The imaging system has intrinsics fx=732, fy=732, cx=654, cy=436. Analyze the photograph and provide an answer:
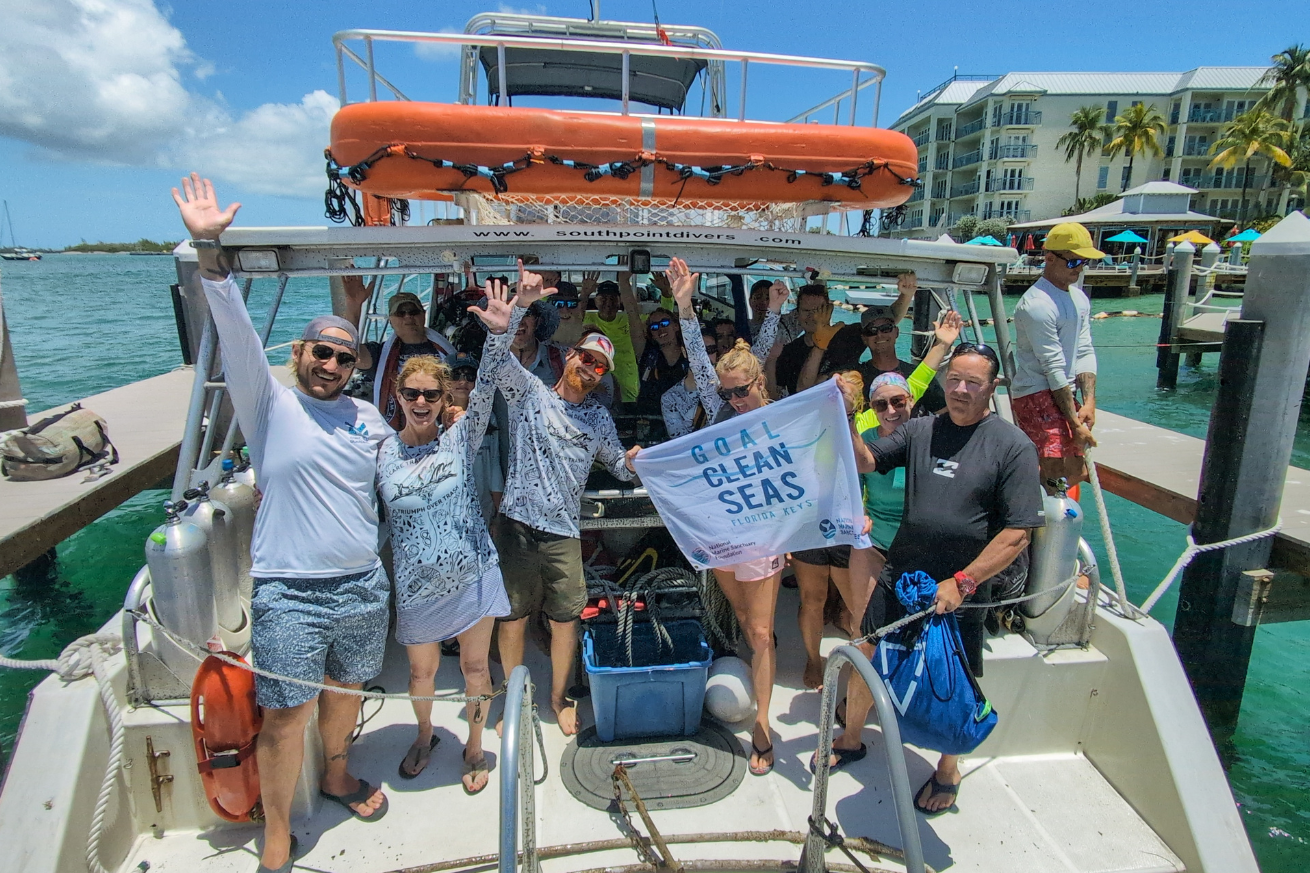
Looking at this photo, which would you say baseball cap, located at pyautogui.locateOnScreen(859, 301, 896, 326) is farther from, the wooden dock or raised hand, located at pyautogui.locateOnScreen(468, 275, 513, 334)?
the wooden dock

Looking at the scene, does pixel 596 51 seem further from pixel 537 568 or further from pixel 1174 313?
pixel 1174 313

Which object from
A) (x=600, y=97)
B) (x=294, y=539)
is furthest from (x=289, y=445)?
(x=600, y=97)

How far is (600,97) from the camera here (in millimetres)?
6293

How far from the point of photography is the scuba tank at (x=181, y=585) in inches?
101

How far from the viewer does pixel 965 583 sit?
8.26ft

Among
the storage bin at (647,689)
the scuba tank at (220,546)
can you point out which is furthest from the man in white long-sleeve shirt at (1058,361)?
the scuba tank at (220,546)

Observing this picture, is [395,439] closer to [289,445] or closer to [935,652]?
[289,445]

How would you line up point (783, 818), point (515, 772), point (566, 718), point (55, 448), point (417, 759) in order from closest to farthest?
point (515, 772), point (783, 818), point (417, 759), point (566, 718), point (55, 448)

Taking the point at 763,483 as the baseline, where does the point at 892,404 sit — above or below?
above

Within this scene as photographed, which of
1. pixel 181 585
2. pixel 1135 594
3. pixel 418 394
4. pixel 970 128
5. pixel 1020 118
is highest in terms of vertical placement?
pixel 1020 118

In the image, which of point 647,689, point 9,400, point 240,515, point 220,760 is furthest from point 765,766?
point 9,400

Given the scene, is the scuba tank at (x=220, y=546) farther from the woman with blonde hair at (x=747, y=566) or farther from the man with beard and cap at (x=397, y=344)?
the woman with blonde hair at (x=747, y=566)

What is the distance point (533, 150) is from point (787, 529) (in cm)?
190

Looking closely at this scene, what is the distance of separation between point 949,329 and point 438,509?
2.38m
